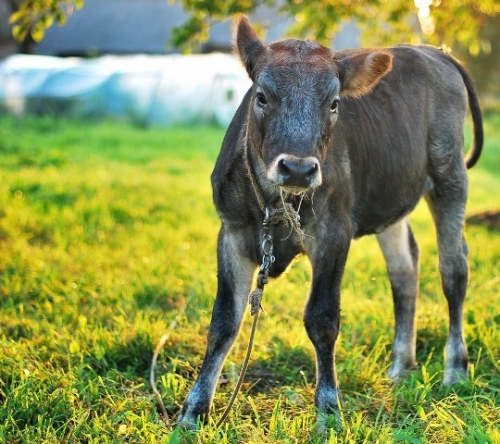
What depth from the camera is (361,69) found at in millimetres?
4184

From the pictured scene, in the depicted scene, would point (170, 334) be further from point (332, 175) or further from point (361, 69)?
point (361, 69)

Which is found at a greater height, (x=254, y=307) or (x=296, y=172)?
(x=296, y=172)

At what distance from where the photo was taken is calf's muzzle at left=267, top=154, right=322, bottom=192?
11.5ft

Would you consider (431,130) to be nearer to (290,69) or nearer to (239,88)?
(290,69)

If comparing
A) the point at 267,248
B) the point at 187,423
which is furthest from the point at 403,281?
the point at 187,423

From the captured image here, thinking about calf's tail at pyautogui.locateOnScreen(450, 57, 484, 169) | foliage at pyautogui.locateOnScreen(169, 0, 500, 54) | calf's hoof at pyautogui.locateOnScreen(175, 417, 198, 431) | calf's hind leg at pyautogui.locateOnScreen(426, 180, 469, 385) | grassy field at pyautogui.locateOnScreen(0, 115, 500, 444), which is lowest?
A: grassy field at pyautogui.locateOnScreen(0, 115, 500, 444)

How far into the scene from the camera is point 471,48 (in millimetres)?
8211

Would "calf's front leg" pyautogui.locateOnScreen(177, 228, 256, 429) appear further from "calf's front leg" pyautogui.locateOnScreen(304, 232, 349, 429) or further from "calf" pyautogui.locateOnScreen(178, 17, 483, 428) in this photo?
"calf's front leg" pyautogui.locateOnScreen(304, 232, 349, 429)

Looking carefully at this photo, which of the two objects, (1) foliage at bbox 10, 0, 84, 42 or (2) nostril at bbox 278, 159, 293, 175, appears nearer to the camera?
(2) nostril at bbox 278, 159, 293, 175

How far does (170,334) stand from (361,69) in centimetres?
209

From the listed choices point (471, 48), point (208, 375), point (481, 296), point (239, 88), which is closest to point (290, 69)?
point (208, 375)

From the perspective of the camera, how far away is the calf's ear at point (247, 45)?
4199 millimetres

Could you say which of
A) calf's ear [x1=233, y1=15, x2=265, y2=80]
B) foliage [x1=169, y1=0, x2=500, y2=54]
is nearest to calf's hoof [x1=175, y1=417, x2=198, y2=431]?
calf's ear [x1=233, y1=15, x2=265, y2=80]

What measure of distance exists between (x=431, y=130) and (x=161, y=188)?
20.0 feet
